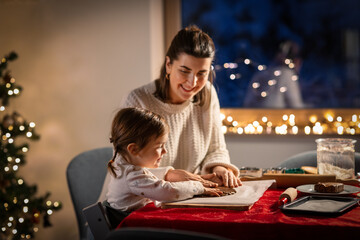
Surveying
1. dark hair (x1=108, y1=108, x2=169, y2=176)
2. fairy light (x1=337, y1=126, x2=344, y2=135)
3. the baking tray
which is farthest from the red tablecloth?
fairy light (x1=337, y1=126, x2=344, y2=135)

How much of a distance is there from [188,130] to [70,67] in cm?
149

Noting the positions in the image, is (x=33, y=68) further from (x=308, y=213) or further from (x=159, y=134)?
(x=308, y=213)

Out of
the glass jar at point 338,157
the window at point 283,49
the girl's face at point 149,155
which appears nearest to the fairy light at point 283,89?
the window at point 283,49

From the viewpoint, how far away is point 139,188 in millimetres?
1385

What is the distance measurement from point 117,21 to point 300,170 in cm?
185

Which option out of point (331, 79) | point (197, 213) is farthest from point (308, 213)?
point (331, 79)

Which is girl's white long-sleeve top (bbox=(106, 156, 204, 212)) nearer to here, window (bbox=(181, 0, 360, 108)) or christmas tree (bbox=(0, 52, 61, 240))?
christmas tree (bbox=(0, 52, 61, 240))

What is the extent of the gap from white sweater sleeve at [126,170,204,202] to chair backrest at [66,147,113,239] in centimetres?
91

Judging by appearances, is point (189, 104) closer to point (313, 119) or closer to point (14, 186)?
point (313, 119)

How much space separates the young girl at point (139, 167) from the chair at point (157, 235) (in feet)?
1.61

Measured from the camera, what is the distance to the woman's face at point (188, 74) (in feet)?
5.94

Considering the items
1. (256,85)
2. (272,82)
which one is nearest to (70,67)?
(256,85)

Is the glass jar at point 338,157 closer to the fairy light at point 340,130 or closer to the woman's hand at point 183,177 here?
the woman's hand at point 183,177

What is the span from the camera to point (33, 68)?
3297 mm
